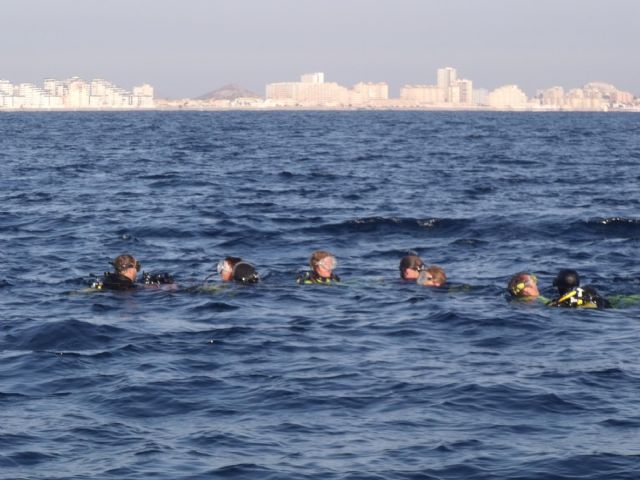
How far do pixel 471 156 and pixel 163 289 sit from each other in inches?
1640

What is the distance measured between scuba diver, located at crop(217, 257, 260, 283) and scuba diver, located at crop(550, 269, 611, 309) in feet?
16.4

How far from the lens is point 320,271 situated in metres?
19.6

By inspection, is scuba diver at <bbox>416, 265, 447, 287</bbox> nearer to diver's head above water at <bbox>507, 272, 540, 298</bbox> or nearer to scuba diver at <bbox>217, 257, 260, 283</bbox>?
diver's head above water at <bbox>507, 272, 540, 298</bbox>

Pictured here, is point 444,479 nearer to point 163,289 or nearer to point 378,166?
point 163,289

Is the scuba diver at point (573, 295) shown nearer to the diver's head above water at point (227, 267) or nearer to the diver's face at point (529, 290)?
the diver's face at point (529, 290)

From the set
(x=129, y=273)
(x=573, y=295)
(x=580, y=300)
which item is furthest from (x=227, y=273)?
(x=580, y=300)

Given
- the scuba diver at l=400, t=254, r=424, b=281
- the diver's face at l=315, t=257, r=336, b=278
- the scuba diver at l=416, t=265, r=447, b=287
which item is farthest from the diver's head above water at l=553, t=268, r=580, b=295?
the diver's face at l=315, t=257, r=336, b=278

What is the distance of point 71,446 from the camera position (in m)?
10.9

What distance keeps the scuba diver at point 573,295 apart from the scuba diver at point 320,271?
3899 millimetres

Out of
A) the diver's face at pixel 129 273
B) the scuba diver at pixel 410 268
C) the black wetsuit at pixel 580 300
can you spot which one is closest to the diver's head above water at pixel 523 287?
the black wetsuit at pixel 580 300

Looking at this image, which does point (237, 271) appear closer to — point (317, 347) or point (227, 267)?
point (227, 267)

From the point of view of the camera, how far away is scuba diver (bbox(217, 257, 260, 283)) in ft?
63.7

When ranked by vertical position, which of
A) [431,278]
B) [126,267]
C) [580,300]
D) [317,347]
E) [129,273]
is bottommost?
[317,347]

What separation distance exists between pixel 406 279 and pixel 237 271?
2871mm
